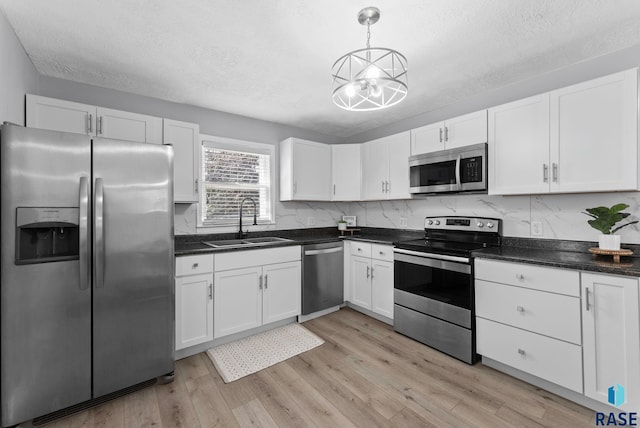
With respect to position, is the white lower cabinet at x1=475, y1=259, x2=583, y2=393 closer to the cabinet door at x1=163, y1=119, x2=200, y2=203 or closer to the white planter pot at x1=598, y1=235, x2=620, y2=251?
the white planter pot at x1=598, y1=235, x2=620, y2=251

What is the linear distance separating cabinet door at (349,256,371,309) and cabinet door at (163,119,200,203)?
1945 millimetres

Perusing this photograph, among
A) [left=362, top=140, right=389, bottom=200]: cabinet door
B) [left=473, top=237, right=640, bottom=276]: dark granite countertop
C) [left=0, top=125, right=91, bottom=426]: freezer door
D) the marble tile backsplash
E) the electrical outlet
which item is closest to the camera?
[left=0, top=125, right=91, bottom=426]: freezer door

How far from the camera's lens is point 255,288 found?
9.34 ft

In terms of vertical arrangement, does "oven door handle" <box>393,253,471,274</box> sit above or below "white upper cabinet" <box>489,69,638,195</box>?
below

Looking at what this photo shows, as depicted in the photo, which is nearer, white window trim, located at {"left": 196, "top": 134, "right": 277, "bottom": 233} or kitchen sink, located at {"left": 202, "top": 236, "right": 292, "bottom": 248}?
kitchen sink, located at {"left": 202, "top": 236, "right": 292, "bottom": 248}

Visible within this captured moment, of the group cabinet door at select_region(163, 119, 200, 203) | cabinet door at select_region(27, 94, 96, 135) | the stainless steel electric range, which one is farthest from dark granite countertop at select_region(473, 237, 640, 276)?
cabinet door at select_region(27, 94, 96, 135)

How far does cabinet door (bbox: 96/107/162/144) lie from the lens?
240 cm

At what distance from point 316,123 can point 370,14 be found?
220cm

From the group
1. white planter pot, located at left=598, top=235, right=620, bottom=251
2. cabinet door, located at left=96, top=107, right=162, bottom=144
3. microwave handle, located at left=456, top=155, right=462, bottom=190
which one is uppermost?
cabinet door, located at left=96, top=107, right=162, bottom=144

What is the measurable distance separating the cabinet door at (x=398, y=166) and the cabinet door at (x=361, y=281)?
0.87 metres

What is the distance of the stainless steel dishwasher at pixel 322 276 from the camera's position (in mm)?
3211

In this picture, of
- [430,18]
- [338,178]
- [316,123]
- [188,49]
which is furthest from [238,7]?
[338,178]

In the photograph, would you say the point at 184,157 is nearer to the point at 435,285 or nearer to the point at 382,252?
the point at 382,252

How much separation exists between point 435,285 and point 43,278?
9.34 ft
